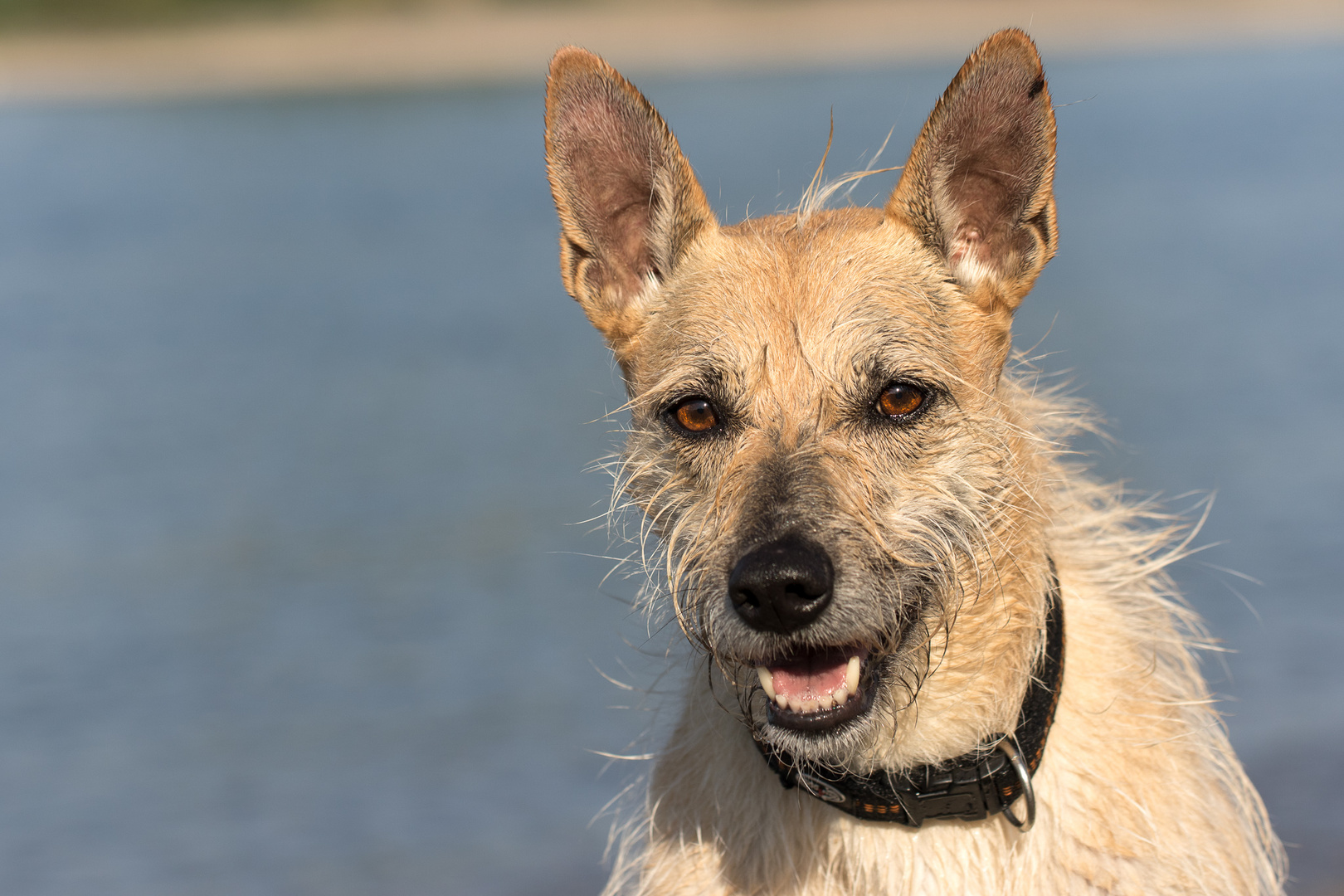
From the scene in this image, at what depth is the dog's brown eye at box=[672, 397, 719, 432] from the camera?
3.38 meters

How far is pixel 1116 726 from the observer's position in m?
3.32

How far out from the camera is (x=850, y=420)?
3283 mm

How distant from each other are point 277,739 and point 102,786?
3.23 feet

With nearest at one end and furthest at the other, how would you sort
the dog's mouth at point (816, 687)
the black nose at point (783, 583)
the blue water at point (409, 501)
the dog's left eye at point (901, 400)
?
the black nose at point (783, 583), the dog's mouth at point (816, 687), the dog's left eye at point (901, 400), the blue water at point (409, 501)

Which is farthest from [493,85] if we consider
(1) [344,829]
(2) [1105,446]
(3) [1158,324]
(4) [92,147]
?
(1) [344,829]

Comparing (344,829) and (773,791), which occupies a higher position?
(773,791)

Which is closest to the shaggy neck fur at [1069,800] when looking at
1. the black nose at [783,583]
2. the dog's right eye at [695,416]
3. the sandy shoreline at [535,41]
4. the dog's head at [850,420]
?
the dog's head at [850,420]

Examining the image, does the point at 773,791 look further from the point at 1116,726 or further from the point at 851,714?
the point at 1116,726

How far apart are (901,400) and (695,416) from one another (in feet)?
1.80

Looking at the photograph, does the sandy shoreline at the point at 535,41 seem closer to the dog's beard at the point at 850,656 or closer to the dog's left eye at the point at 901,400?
the dog's left eye at the point at 901,400

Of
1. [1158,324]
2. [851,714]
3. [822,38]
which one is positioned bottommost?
[851,714]

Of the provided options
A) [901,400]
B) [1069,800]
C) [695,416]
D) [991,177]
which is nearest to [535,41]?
[991,177]

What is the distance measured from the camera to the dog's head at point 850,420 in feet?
9.84

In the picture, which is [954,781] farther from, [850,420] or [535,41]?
[535,41]
